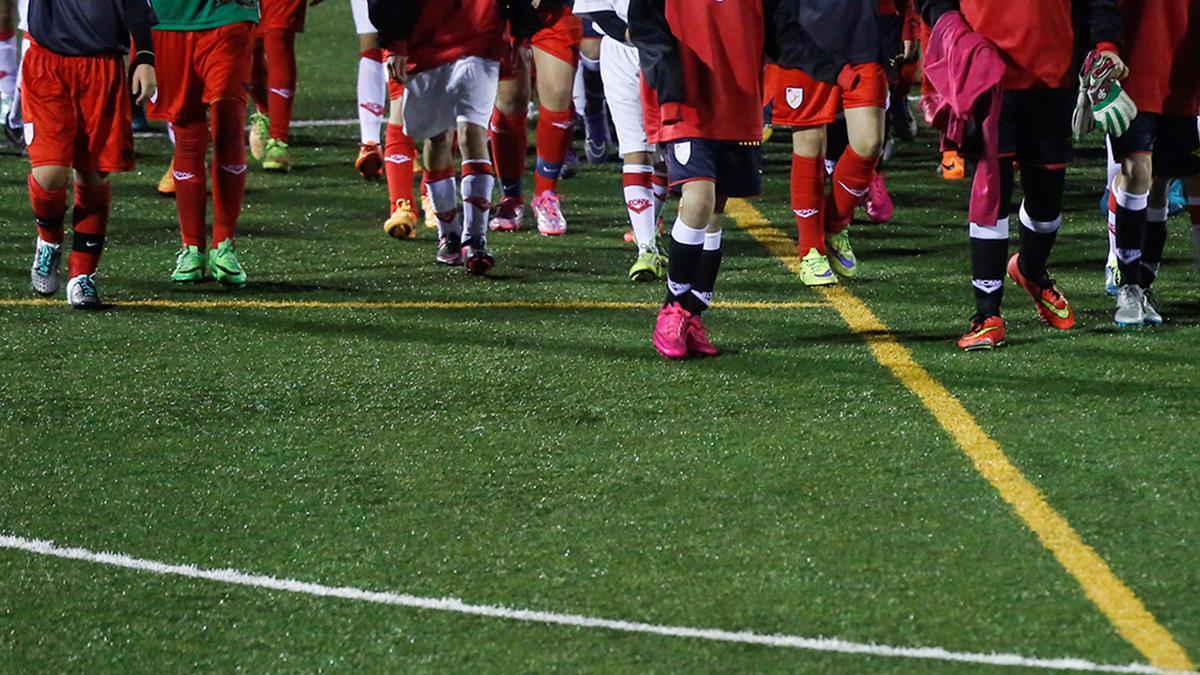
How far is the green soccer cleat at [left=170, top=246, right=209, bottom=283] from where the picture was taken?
27.6ft

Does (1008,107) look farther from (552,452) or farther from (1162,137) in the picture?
(552,452)

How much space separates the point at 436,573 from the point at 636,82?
4.07 m

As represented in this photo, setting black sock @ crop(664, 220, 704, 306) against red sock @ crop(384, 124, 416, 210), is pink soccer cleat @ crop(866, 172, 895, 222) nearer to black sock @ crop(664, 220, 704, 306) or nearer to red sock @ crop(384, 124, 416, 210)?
red sock @ crop(384, 124, 416, 210)

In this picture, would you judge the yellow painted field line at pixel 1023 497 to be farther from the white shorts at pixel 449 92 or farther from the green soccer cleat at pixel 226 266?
the green soccer cleat at pixel 226 266

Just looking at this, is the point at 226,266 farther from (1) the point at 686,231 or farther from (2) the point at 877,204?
(2) the point at 877,204

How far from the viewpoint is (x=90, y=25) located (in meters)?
7.43

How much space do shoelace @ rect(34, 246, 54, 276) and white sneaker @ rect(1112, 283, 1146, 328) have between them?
4085 millimetres

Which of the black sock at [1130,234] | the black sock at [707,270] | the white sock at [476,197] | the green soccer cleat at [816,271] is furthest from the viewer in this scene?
the white sock at [476,197]

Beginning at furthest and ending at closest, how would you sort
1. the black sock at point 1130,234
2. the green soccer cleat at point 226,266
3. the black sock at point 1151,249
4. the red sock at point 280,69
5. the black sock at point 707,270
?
1. the red sock at point 280,69
2. the green soccer cleat at point 226,266
3. the black sock at point 1151,249
4. the black sock at point 1130,234
5. the black sock at point 707,270

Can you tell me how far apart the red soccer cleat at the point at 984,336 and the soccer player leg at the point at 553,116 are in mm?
3149

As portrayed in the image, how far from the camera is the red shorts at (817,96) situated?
8000mm

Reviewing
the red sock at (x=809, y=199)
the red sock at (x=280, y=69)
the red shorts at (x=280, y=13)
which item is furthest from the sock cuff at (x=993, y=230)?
the red shorts at (x=280, y=13)

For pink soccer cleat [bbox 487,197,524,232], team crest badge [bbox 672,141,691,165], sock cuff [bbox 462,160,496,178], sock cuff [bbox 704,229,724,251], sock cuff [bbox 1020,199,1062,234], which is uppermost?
team crest badge [bbox 672,141,691,165]

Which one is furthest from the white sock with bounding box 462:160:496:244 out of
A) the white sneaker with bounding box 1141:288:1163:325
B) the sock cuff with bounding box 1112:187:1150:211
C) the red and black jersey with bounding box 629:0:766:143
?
the white sneaker with bounding box 1141:288:1163:325
